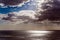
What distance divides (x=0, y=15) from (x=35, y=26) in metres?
0.98

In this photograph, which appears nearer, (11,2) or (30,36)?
(30,36)

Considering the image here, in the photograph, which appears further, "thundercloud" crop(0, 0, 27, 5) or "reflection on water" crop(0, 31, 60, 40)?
"thundercloud" crop(0, 0, 27, 5)

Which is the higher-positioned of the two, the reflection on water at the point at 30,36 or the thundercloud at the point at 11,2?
the thundercloud at the point at 11,2

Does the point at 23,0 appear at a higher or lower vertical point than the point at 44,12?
higher

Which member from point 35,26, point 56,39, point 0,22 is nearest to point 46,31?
point 35,26

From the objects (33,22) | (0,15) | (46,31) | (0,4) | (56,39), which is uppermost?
(0,4)

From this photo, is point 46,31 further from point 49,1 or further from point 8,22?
point 8,22

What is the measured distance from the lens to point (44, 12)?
3.53 meters

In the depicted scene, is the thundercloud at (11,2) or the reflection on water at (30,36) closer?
the reflection on water at (30,36)

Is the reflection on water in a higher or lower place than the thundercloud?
lower

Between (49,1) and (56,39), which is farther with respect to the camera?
(49,1)

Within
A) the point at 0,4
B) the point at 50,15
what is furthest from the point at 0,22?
the point at 50,15

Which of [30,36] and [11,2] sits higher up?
[11,2]

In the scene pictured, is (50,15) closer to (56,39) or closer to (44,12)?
(44,12)
